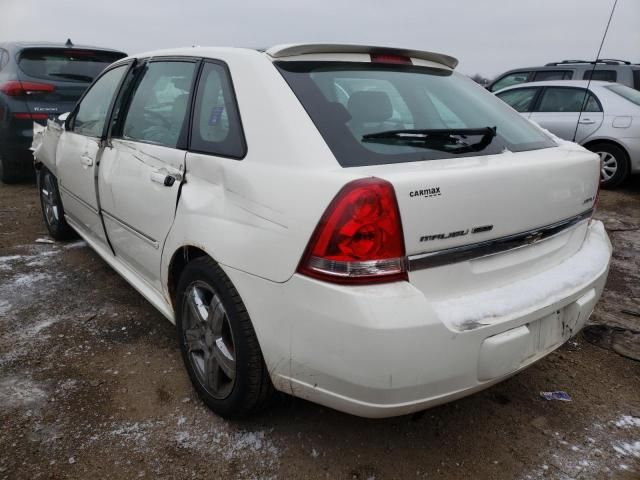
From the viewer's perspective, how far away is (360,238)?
161 cm

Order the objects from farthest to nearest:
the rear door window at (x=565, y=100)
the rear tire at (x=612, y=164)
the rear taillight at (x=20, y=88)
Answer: the rear door window at (x=565, y=100), the rear tire at (x=612, y=164), the rear taillight at (x=20, y=88)

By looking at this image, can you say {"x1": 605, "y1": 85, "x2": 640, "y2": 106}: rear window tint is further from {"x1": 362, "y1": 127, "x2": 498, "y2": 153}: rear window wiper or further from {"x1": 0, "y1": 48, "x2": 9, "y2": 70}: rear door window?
{"x1": 0, "y1": 48, "x2": 9, "y2": 70}: rear door window

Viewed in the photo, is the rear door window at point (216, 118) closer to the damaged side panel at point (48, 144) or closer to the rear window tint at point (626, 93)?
the damaged side panel at point (48, 144)

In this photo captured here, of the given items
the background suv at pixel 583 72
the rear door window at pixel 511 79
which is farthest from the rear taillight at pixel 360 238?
the rear door window at pixel 511 79

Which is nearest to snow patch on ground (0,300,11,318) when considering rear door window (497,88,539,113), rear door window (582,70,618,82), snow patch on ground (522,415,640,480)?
snow patch on ground (522,415,640,480)

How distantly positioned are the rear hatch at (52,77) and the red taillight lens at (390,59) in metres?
5.12

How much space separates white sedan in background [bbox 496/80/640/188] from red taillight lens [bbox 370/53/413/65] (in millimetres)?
4682

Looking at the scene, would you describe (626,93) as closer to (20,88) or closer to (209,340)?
(209,340)

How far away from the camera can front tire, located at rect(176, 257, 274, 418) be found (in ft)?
6.37

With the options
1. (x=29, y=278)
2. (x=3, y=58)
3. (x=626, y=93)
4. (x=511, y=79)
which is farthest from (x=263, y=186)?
(x=511, y=79)

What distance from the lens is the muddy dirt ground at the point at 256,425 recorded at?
2.00 metres

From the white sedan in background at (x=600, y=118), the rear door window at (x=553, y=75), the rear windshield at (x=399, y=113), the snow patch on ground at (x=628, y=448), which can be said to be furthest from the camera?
the rear door window at (x=553, y=75)

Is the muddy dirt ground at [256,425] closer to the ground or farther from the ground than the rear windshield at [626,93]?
closer to the ground

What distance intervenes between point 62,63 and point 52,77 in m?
0.22
